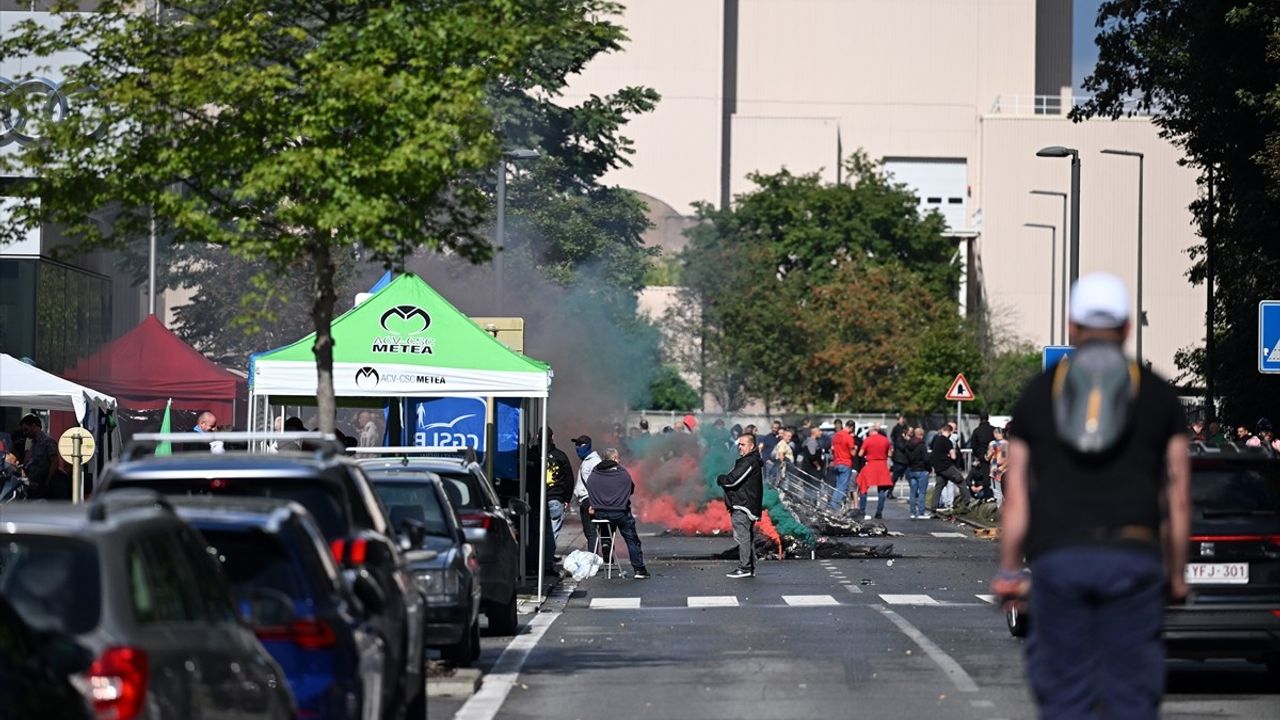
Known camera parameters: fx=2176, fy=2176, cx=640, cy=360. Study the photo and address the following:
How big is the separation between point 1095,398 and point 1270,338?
59.7 feet

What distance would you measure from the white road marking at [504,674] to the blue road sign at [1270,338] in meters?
8.47

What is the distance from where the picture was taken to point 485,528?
17.7 m

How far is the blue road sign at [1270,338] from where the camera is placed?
24.0 meters

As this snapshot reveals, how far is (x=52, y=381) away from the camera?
2269 cm

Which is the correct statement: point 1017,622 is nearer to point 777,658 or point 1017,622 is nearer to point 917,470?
point 777,658

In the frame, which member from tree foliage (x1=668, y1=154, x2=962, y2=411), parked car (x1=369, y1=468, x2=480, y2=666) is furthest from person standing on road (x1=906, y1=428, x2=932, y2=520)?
tree foliage (x1=668, y1=154, x2=962, y2=411)

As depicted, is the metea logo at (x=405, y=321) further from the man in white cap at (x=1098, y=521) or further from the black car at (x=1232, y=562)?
the man in white cap at (x=1098, y=521)

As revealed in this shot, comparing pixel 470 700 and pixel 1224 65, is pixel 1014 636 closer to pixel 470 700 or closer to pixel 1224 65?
pixel 470 700

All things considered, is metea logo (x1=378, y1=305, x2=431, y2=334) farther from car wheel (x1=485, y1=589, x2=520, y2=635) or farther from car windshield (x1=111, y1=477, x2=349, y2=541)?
car windshield (x1=111, y1=477, x2=349, y2=541)

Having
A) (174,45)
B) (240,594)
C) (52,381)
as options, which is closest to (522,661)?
(174,45)

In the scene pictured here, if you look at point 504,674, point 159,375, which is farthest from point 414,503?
point 159,375

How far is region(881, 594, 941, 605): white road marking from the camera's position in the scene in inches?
853

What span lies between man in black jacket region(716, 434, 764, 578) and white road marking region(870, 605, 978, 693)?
16.8 feet

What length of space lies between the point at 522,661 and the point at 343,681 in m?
7.28
